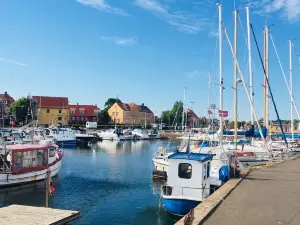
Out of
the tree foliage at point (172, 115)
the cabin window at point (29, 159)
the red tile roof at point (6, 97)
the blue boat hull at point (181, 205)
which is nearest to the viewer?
the blue boat hull at point (181, 205)

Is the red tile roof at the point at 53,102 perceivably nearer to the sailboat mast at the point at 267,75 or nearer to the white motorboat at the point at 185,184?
the sailboat mast at the point at 267,75

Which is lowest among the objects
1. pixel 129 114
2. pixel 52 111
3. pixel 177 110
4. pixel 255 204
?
pixel 255 204

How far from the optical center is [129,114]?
493 feet

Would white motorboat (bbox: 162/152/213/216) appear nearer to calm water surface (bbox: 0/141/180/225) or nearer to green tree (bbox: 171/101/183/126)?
calm water surface (bbox: 0/141/180/225)

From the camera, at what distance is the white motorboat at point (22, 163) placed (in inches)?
1010

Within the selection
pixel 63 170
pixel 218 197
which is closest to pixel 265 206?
pixel 218 197

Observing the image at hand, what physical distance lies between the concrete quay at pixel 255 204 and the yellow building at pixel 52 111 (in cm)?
11214

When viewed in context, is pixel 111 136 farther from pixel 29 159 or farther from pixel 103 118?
pixel 29 159

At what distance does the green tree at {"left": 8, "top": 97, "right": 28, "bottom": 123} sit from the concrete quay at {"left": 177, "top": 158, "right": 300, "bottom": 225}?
104 metres

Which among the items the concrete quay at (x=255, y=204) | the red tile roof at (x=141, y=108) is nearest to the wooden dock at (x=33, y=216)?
the concrete quay at (x=255, y=204)

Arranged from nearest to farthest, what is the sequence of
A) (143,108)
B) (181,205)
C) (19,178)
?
1. (181,205)
2. (19,178)
3. (143,108)

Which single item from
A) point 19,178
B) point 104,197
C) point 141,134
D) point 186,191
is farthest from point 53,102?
point 186,191

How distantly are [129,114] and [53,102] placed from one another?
3439 centimetres

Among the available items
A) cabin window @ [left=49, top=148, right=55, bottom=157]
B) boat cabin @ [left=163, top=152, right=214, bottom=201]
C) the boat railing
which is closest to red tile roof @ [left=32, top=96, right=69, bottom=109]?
cabin window @ [left=49, top=148, right=55, bottom=157]
